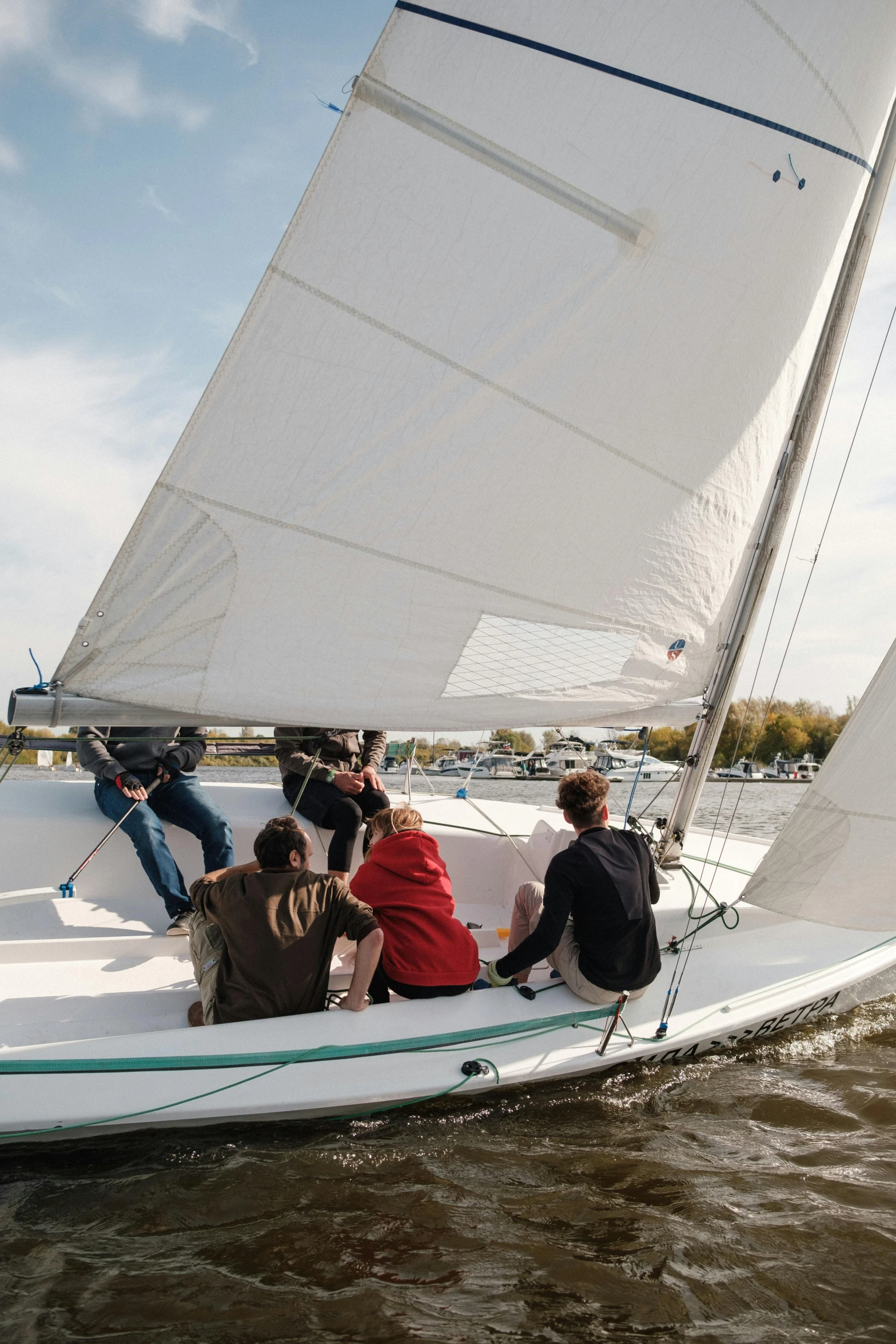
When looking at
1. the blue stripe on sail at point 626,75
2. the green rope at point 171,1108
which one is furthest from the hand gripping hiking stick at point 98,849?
the blue stripe on sail at point 626,75

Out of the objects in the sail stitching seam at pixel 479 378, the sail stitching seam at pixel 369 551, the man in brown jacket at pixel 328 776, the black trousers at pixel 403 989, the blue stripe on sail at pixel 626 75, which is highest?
the blue stripe on sail at pixel 626 75

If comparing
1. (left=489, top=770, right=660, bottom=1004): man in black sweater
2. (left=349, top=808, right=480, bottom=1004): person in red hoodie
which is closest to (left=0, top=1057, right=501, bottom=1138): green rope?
(left=349, top=808, right=480, bottom=1004): person in red hoodie

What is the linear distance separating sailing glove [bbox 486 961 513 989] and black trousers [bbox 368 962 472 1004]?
0.33 ft

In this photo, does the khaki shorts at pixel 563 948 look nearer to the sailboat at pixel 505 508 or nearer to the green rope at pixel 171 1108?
the sailboat at pixel 505 508

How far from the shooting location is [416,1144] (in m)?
2.79

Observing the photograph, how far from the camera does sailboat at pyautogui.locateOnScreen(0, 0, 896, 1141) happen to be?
274 cm

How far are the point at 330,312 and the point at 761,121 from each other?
6.88ft

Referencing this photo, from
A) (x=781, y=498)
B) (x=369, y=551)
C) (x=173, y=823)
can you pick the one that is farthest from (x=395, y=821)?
(x=781, y=498)

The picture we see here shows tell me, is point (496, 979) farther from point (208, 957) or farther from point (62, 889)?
point (62, 889)

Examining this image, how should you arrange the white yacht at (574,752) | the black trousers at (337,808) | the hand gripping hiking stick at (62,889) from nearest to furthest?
the hand gripping hiking stick at (62,889)
the black trousers at (337,808)
the white yacht at (574,752)

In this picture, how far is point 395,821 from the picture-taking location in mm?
3244

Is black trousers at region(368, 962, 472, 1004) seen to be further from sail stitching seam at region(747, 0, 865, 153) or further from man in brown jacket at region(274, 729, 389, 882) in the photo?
sail stitching seam at region(747, 0, 865, 153)

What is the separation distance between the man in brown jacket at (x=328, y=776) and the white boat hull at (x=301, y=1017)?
0.26 meters

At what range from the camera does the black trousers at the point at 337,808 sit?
14.0ft
